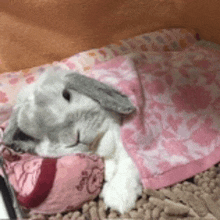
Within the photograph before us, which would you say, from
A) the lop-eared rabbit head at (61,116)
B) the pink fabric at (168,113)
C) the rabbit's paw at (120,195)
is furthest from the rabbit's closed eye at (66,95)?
the rabbit's paw at (120,195)

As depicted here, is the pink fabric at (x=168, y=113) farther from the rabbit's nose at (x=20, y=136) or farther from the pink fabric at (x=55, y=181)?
the rabbit's nose at (x=20, y=136)

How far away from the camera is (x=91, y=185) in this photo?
0.72m

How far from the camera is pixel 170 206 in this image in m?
0.69

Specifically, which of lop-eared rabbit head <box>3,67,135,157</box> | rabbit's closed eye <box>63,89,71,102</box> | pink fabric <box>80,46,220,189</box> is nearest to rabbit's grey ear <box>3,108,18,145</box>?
lop-eared rabbit head <box>3,67,135,157</box>

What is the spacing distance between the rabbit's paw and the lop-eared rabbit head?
0.12 m

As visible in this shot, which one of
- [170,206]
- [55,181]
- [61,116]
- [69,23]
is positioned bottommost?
[170,206]

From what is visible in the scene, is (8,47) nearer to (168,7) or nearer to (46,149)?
(46,149)

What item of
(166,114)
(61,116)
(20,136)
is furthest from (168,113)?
(20,136)

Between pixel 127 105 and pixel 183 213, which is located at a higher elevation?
pixel 127 105

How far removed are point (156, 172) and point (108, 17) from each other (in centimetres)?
60

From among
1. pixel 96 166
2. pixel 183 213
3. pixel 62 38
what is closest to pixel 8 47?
pixel 62 38

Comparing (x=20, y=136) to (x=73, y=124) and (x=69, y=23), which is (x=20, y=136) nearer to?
(x=73, y=124)

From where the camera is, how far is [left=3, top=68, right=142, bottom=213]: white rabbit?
739 millimetres

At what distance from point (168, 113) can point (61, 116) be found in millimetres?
339
